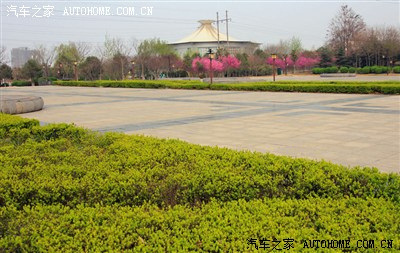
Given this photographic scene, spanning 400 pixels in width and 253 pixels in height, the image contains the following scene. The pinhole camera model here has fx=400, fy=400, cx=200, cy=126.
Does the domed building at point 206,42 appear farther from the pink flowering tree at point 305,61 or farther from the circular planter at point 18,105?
the circular planter at point 18,105

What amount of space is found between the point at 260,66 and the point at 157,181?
142ft

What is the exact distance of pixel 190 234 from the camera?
6.66 ft

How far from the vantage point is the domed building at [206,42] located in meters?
64.1

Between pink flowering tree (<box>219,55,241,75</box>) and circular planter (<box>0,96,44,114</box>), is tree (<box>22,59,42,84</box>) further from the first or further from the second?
circular planter (<box>0,96,44,114</box>)

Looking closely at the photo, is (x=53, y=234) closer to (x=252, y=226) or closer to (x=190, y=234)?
(x=190, y=234)

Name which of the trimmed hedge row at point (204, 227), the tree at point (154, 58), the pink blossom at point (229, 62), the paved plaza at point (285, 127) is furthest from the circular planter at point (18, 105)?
the tree at point (154, 58)

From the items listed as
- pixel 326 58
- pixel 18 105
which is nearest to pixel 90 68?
pixel 326 58

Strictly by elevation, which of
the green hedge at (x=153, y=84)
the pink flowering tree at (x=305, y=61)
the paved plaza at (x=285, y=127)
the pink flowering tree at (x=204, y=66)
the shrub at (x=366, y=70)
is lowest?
the paved plaza at (x=285, y=127)

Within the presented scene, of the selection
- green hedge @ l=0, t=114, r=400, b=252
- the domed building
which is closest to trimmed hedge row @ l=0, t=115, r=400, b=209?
green hedge @ l=0, t=114, r=400, b=252

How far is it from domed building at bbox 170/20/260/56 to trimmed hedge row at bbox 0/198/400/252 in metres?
61.7

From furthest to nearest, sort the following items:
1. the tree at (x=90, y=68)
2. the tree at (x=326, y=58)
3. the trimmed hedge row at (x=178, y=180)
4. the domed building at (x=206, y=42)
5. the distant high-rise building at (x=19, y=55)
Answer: the domed building at (x=206, y=42), the distant high-rise building at (x=19, y=55), the tree at (x=326, y=58), the tree at (x=90, y=68), the trimmed hedge row at (x=178, y=180)

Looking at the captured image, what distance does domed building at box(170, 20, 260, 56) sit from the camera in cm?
6406

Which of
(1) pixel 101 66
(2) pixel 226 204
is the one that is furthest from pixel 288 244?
(1) pixel 101 66

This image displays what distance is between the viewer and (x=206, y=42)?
63812 millimetres
